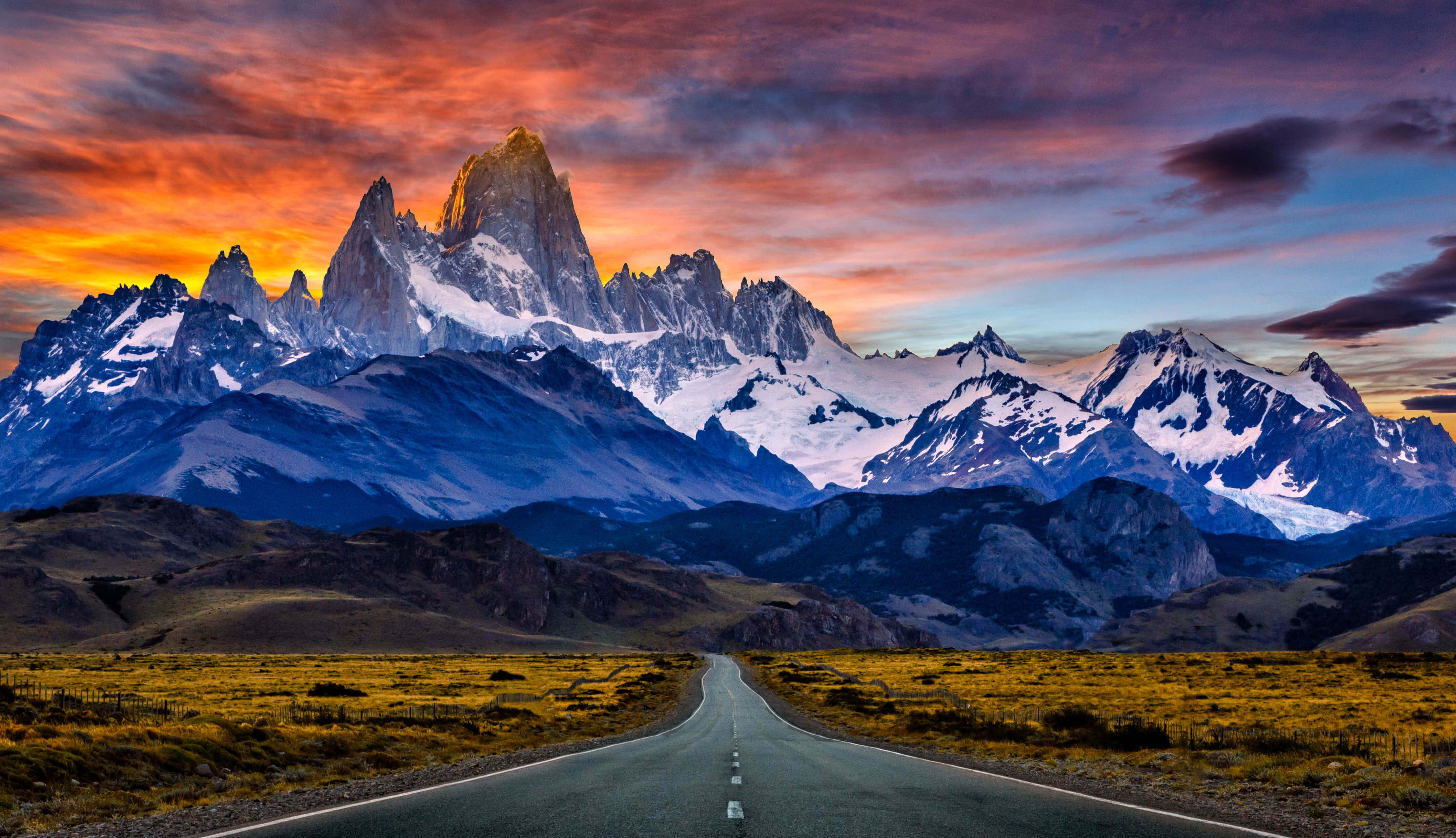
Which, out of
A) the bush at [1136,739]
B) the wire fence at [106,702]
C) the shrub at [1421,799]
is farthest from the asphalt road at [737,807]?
the wire fence at [106,702]

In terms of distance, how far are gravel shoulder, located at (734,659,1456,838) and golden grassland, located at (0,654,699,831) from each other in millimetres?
20347

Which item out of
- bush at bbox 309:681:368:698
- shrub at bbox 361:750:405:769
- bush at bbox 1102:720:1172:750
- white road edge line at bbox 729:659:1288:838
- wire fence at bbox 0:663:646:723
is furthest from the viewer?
bush at bbox 309:681:368:698

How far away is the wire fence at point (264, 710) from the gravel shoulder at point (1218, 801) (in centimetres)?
2787

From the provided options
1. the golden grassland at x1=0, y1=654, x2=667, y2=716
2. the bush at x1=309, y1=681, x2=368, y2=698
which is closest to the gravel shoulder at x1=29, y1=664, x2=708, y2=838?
the golden grassland at x1=0, y1=654, x2=667, y2=716

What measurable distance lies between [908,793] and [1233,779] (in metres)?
12.2

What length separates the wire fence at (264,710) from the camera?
4341 cm

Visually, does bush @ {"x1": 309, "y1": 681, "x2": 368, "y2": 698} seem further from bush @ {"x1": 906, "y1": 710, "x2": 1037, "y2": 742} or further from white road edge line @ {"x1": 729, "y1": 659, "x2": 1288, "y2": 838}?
white road edge line @ {"x1": 729, "y1": 659, "x2": 1288, "y2": 838}

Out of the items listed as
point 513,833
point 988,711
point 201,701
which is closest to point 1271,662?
point 988,711

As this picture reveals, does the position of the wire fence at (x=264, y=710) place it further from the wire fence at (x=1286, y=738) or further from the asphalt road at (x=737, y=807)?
the wire fence at (x=1286, y=738)

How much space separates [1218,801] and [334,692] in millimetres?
80256

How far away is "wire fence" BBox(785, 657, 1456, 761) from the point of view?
4034 cm

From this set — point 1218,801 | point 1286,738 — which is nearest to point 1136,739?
point 1286,738

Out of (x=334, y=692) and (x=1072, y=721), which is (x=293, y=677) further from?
(x=1072, y=721)

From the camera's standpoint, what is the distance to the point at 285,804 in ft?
96.4
